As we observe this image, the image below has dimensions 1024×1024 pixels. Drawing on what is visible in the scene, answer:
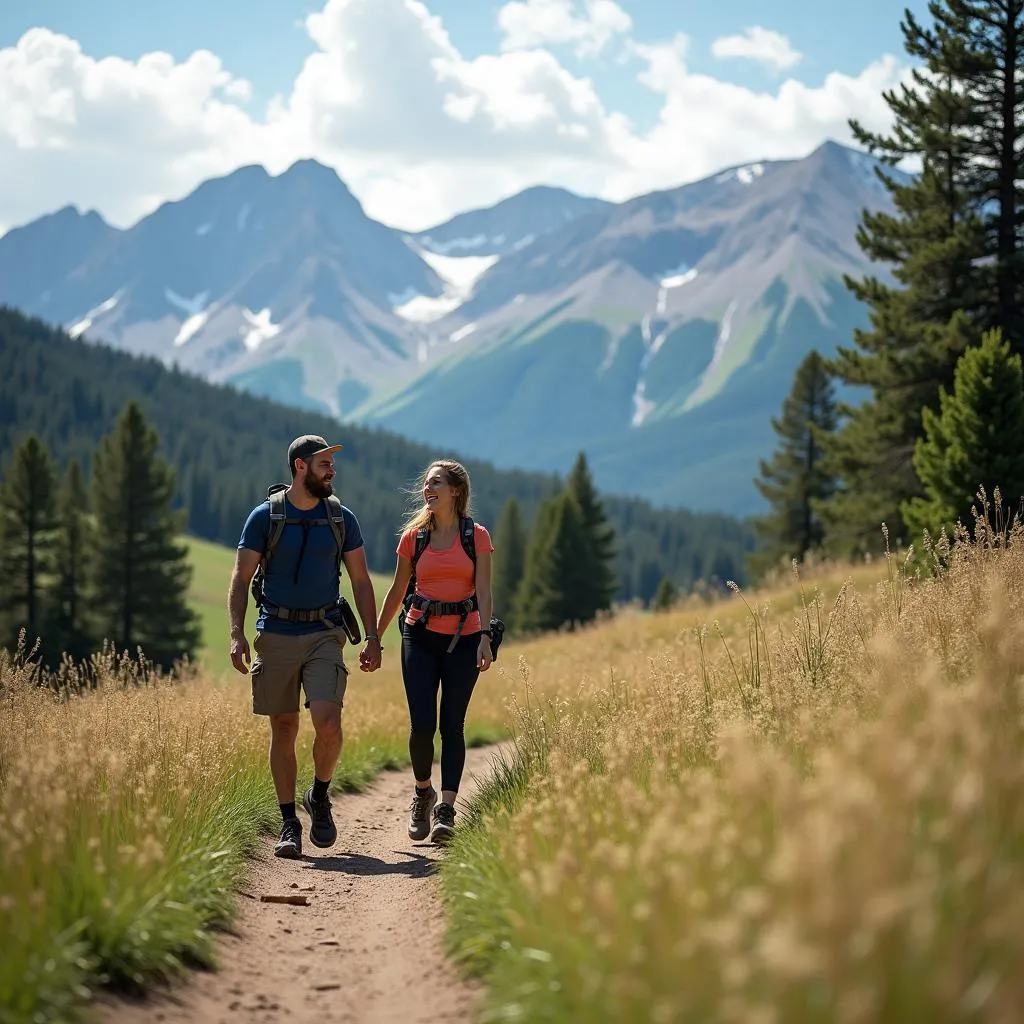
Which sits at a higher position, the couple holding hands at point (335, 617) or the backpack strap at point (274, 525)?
the backpack strap at point (274, 525)

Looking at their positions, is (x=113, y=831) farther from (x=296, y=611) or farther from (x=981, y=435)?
(x=981, y=435)

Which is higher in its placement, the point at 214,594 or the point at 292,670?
the point at 292,670

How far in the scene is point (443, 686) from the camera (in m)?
8.41

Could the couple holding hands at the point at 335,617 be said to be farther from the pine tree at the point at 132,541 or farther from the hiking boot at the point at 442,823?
the pine tree at the point at 132,541

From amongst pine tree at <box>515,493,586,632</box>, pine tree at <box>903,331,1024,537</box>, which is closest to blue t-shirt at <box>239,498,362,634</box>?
pine tree at <box>903,331,1024,537</box>

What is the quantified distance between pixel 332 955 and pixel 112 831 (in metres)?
1.23

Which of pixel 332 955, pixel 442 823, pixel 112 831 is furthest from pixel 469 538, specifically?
pixel 112 831

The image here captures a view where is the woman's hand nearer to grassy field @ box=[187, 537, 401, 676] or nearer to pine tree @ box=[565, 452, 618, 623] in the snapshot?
pine tree @ box=[565, 452, 618, 623]

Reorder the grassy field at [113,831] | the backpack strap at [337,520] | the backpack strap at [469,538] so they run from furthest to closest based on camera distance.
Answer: the backpack strap at [469,538]
the backpack strap at [337,520]
the grassy field at [113,831]

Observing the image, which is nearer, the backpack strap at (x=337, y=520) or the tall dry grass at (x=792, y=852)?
the tall dry grass at (x=792, y=852)

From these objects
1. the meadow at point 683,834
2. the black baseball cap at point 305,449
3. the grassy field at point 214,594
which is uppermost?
the black baseball cap at point 305,449

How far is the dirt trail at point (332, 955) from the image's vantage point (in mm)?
4629

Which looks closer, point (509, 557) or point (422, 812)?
point (422, 812)

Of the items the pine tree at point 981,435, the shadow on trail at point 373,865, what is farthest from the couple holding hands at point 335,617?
the pine tree at point 981,435
